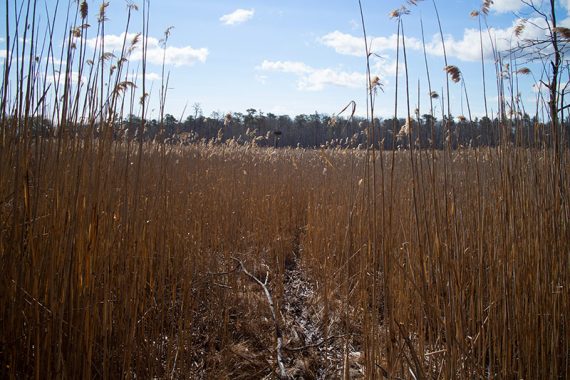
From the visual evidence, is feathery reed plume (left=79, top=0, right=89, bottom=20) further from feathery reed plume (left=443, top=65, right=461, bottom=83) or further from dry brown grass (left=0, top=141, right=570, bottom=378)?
feathery reed plume (left=443, top=65, right=461, bottom=83)

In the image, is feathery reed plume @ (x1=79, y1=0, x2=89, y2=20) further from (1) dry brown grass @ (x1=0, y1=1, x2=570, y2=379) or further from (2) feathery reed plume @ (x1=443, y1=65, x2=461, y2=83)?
(2) feathery reed plume @ (x1=443, y1=65, x2=461, y2=83)

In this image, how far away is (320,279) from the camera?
2.58m

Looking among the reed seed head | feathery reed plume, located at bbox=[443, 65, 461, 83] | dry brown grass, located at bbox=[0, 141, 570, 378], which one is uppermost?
the reed seed head

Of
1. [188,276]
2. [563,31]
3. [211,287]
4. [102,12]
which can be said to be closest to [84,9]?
[102,12]

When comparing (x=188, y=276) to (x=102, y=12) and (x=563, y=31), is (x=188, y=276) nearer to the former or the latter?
(x=102, y=12)

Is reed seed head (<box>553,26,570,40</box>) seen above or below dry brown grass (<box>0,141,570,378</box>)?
above

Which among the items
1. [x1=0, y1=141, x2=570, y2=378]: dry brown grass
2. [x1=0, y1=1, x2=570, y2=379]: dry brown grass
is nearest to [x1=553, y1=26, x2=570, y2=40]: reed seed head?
[x1=0, y1=1, x2=570, y2=379]: dry brown grass

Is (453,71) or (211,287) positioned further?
(211,287)

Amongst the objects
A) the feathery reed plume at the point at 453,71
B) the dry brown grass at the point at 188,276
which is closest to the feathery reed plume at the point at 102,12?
the dry brown grass at the point at 188,276

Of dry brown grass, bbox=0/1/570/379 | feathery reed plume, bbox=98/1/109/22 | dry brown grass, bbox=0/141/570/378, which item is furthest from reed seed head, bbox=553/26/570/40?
feathery reed plume, bbox=98/1/109/22

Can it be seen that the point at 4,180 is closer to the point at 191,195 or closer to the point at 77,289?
the point at 77,289

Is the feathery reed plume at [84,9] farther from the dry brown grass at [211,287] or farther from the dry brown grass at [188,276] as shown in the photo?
the dry brown grass at [211,287]

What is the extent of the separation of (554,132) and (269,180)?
3609 mm

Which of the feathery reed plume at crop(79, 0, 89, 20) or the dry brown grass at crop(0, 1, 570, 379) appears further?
the feathery reed plume at crop(79, 0, 89, 20)
